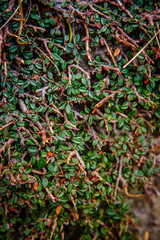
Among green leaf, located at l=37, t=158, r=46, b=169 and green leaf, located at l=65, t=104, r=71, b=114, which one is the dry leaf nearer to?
green leaf, located at l=65, t=104, r=71, b=114

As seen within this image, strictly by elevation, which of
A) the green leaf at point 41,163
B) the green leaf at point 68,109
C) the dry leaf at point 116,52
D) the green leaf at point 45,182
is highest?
the dry leaf at point 116,52

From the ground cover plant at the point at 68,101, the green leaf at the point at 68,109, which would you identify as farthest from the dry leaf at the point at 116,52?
the green leaf at the point at 68,109

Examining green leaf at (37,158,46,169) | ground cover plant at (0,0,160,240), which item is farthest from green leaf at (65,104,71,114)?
green leaf at (37,158,46,169)

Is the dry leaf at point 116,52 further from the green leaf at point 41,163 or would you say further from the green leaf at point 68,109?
the green leaf at point 41,163

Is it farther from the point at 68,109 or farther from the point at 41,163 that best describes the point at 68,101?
the point at 41,163

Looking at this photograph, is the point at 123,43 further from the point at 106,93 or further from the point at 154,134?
the point at 154,134

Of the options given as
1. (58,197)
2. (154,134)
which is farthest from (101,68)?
(58,197)

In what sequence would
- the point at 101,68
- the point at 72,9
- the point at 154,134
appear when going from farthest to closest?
the point at 154,134
the point at 101,68
the point at 72,9

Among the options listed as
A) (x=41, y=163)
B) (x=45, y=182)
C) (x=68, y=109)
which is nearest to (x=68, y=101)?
(x=68, y=109)
